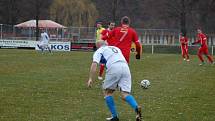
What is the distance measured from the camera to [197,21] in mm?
72750

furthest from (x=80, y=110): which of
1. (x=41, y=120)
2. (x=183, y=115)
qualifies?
(x=183, y=115)

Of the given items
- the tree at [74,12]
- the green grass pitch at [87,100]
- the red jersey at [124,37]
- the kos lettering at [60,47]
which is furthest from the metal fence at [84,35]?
the red jersey at [124,37]

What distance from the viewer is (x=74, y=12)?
69.9 metres

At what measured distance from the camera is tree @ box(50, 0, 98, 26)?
70000mm

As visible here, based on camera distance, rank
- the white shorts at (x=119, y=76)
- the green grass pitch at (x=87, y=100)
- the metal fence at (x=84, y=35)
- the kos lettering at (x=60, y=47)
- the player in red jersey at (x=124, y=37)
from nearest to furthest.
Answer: the white shorts at (x=119, y=76)
the green grass pitch at (x=87, y=100)
the player in red jersey at (x=124, y=37)
the kos lettering at (x=60, y=47)
the metal fence at (x=84, y=35)

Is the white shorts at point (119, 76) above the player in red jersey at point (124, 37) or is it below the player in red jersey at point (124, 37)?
below

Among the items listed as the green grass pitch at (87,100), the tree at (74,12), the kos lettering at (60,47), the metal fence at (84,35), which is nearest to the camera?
the green grass pitch at (87,100)

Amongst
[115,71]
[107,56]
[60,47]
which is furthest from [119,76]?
[60,47]

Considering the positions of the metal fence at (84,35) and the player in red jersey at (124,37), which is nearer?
the player in red jersey at (124,37)

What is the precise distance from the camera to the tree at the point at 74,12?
2756 inches

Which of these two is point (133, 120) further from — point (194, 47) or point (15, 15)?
point (15, 15)

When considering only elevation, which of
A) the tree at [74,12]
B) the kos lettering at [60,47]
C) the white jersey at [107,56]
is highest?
the tree at [74,12]

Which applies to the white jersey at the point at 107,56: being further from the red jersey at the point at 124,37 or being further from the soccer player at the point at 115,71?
the red jersey at the point at 124,37

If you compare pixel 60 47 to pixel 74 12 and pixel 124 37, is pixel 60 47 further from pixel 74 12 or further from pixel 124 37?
pixel 124 37
